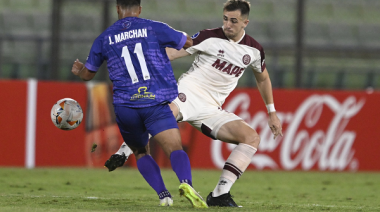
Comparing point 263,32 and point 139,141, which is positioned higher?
point 263,32

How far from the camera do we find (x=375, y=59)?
13.1 metres

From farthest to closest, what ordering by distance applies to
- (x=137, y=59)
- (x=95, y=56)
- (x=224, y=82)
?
(x=224, y=82) < (x=95, y=56) < (x=137, y=59)

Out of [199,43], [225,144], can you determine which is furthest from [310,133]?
[199,43]

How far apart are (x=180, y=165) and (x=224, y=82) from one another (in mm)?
1434

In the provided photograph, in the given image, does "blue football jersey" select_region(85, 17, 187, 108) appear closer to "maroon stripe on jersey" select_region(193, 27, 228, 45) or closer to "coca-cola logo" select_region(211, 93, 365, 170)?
"maroon stripe on jersey" select_region(193, 27, 228, 45)

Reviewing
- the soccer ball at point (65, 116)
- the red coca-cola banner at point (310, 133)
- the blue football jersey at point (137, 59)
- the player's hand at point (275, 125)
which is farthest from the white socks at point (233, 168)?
the red coca-cola banner at point (310, 133)

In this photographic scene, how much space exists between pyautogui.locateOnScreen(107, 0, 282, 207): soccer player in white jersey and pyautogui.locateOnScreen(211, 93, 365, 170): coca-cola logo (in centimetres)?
458

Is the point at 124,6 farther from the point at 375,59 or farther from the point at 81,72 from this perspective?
the point at 375,59

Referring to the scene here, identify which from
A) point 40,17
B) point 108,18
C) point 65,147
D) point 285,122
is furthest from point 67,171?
point 40,17

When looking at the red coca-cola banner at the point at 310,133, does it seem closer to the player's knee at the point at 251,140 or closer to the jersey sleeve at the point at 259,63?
the jersey sleeve at the point at 259,63

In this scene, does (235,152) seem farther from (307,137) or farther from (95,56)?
(307,137)

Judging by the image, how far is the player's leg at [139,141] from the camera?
4.96m

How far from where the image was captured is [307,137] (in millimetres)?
10859

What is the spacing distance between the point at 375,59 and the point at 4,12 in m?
8.87
